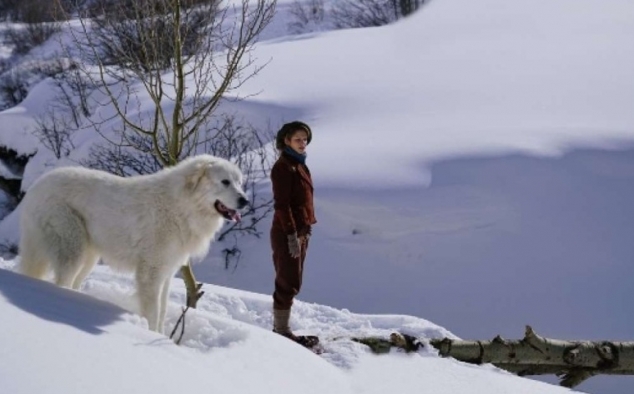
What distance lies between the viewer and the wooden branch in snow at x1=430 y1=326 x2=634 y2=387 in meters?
6.43

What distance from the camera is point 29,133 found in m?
27.7

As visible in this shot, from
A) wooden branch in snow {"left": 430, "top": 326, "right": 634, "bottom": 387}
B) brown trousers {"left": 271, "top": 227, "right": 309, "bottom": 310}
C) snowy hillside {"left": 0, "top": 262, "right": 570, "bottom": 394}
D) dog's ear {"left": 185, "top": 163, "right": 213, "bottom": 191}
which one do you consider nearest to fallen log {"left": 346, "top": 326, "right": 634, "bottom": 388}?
wooden branch in snow {"left": 430, "top": 326, "right": 634, "bottom": 387}

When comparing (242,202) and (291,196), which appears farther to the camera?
(291,196)

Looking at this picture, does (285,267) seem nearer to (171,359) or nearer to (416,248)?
(171,359)

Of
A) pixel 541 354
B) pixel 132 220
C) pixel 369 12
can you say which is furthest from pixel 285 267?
pixel 369 12

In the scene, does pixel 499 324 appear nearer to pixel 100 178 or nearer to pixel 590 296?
pixel 590 296

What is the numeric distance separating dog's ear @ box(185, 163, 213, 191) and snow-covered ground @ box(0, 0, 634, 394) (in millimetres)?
1002

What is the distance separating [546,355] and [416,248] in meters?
7.92

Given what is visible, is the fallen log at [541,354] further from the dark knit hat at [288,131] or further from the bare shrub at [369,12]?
the bare shrub at [369,12]

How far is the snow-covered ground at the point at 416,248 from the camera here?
14.2ft

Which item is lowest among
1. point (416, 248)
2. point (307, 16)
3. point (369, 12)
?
point (416, 248)

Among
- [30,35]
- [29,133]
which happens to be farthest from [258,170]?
[30,35]

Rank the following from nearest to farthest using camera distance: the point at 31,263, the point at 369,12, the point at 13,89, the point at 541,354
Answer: the point at 31,263 < the point at 541,354 < the point at 13,89 < the point at 369,12

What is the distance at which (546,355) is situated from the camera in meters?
6.75
